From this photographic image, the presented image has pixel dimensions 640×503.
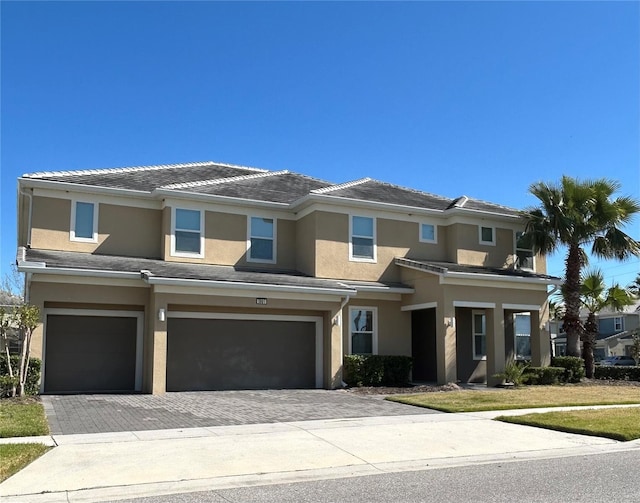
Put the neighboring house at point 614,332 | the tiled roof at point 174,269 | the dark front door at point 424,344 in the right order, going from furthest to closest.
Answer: the neighboring house at point 614,332
the dark front door at point 424,344
the tiled roof at point 174,269

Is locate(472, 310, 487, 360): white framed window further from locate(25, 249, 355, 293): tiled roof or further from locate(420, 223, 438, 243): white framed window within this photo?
locate(25, 249, 355, 293): tiled roof

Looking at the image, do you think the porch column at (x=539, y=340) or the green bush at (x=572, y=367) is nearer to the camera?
the green bush at (x=572, y=367)

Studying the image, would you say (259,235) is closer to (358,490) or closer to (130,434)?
(130,434)

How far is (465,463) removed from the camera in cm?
936

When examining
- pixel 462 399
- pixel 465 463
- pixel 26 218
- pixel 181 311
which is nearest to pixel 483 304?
pixel 462 399

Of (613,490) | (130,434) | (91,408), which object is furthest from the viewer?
(91,408)

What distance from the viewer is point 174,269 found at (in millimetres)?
19078

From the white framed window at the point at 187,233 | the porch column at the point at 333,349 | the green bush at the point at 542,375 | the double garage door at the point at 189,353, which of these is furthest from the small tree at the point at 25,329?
the green bush at the point at 542,375

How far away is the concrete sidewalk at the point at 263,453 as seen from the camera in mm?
7734

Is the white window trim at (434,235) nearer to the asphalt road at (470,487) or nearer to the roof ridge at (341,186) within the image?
the roof ridge at (341,186)

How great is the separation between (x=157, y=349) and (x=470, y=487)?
38.2 feet

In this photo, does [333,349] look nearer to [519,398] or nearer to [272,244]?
[272,244]

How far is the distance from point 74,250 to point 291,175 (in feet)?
30.8

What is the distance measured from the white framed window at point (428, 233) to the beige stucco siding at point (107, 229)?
953 cm
